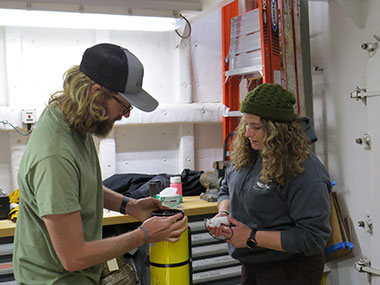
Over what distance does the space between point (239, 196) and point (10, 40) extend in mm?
2168

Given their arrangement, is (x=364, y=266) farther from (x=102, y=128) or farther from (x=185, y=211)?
(x=102, y=128)

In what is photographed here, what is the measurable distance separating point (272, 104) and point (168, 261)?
0.80m

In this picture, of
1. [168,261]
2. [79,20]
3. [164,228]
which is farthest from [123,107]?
[79,20]

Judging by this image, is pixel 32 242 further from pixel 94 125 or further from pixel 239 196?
pixel 239 196

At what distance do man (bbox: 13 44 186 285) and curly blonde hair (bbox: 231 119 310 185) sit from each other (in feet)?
1.74

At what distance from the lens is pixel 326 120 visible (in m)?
2.99

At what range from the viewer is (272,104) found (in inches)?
66.9

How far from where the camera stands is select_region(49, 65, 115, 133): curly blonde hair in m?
1.32

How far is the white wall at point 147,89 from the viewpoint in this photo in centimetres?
304

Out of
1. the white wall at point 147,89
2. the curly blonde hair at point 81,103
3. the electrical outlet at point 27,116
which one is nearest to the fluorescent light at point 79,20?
the white wall at point 147,89

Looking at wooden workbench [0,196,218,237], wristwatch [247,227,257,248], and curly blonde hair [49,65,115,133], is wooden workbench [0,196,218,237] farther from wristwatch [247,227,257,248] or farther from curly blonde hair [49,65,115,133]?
curly blonde hair [49,65,115,133]

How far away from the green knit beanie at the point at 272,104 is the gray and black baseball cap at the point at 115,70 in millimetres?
524

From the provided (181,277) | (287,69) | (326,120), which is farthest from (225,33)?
(181,277)

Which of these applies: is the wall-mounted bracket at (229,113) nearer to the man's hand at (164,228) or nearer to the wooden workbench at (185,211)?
the wooden workbench at (185,211)
